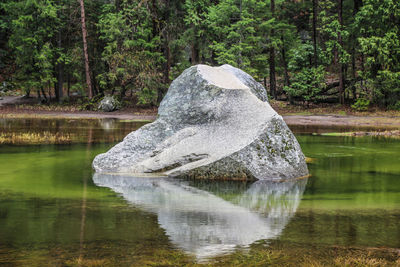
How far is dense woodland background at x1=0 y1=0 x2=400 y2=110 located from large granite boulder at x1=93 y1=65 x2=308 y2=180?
2358 centimetres

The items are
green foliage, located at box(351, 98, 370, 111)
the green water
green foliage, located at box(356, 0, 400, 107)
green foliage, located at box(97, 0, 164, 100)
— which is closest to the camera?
the green water

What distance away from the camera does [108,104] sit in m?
38.1

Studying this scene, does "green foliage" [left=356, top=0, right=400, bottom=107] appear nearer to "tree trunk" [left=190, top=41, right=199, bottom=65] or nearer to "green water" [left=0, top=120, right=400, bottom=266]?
"tree trunk" [left=190, top=41, right=199, bottom=65]

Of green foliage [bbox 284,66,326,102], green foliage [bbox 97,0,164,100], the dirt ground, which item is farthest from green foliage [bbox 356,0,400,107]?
green foliage [bbox 97,0,164,100]

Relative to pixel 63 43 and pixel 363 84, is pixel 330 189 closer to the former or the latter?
pixel 363 84

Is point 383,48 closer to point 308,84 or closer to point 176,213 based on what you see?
point 308,84

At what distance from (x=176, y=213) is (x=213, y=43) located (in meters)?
33.9

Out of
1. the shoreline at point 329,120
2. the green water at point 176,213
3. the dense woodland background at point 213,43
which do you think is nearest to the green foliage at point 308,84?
the dense woodland background at point 213,43

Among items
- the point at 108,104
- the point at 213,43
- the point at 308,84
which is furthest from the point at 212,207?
the point at 213,43

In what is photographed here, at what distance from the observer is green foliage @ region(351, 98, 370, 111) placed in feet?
114

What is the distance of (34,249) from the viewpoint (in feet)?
18.0

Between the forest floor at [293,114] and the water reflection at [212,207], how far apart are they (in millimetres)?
13550

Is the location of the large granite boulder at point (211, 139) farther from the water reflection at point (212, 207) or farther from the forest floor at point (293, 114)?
the forest floor at point (293, 114)

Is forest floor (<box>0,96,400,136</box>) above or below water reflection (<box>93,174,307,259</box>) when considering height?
above
